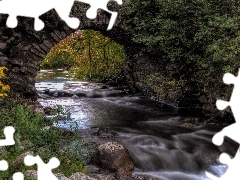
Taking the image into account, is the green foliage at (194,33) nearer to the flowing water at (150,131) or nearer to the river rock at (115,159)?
the flowing water at (150,131)

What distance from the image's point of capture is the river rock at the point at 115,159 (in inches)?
248

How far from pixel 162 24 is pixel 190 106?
2.41 metres

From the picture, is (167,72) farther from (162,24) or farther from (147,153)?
(147,153)

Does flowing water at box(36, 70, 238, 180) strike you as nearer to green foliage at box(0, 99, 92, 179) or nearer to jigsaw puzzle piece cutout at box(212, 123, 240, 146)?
green foliage at box(0, 99, 92, 179)

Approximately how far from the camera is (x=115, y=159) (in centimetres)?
636

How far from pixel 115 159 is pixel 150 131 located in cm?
259

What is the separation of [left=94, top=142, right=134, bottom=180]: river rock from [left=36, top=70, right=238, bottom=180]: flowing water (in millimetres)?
277

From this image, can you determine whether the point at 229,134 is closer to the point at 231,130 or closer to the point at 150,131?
the point at 231,130

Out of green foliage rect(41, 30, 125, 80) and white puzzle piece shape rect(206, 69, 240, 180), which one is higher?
white puzzle piece shape rect(206, 69, 240, 180)

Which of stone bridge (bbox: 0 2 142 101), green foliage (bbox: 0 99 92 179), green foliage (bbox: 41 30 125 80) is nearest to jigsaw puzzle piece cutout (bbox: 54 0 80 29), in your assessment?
green foliage (bbox: 0 99 92 179)

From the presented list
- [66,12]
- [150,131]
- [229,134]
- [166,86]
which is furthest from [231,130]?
[166,86]

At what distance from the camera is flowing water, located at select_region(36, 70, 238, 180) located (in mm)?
6938

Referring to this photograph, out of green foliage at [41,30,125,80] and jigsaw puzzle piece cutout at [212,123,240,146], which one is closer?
jigsaw puzzle piece cutout at [212,123,240,146]

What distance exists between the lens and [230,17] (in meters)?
9.40
